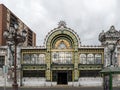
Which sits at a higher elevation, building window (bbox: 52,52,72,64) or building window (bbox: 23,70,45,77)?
building window (bbox: 52,52,72,64)

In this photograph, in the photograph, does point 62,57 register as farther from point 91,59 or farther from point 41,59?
point 91,59

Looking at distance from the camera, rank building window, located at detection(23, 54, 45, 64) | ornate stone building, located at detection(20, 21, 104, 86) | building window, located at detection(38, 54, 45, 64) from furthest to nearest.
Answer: building window, located at detection(38, 54, 45, 64) → building window, located at detection(23, 54, 45, 64) → ornate stone building, located at detection(20, 21, 104, 86)

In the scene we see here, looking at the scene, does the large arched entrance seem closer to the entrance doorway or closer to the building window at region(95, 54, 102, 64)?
the entrance doorway

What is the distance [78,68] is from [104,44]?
22.3 feet

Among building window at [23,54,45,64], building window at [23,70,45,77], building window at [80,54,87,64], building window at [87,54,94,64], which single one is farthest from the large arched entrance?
building window at [87,54,94,64]

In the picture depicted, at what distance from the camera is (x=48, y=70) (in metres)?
66.1

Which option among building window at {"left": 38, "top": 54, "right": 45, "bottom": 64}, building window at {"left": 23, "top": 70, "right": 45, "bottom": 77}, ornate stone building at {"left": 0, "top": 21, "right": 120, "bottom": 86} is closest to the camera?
ornate stone building at {"left": 0, "top": 21, "right": 120, "bottom": 86}

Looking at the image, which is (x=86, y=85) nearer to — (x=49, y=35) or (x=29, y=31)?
(x=49, y=35)

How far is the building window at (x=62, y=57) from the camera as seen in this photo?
66188 millimetres

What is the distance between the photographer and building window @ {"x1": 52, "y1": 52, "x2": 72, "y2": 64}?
66.2m

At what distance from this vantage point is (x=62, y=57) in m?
66.4

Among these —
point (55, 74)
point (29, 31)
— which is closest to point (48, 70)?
point (55, 74)

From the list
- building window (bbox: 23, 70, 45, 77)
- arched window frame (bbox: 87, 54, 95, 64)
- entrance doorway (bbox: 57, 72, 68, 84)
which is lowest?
entrance doorway (bbox: 57, 72, 68, 84)

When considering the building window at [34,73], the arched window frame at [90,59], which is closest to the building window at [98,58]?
the arched window frame at [90,59]
